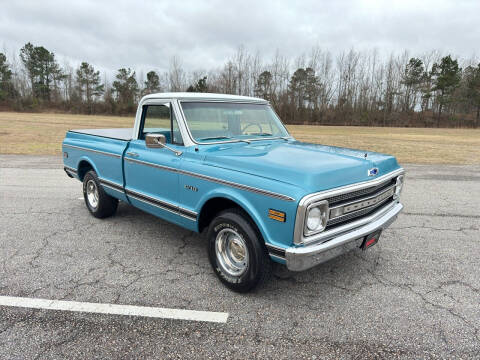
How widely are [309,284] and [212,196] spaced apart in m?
1.42

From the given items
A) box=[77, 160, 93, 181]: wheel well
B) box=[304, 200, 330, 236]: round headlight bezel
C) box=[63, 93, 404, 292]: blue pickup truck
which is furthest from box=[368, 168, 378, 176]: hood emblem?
box=[77, 160, 93, 181]: wheel well

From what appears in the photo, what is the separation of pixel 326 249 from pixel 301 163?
0.80 metres

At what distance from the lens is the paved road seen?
8.49ft

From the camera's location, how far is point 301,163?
3.05 m

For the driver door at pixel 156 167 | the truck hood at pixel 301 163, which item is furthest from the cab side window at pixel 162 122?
the truck hood at pixel 301 163

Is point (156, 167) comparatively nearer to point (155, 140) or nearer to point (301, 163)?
point (155, 140)

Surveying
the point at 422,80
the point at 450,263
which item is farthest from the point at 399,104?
the point at 450,263

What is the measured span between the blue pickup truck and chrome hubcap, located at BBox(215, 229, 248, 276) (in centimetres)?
1

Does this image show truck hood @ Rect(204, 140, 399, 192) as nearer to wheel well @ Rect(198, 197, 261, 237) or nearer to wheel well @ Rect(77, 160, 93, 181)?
wheel well @ Rect(198, 197, 261, 237)

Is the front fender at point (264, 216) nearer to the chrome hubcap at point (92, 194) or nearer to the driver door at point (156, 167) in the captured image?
the driver door at point (156, 167)

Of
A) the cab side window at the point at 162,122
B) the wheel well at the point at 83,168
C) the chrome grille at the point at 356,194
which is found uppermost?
the cab side window at the point at 162,122

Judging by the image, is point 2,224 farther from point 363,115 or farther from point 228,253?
point 363,115

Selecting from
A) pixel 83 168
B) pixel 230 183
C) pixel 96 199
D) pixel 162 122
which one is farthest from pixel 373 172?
pixel 83 168

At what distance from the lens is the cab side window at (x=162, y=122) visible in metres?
3.96
